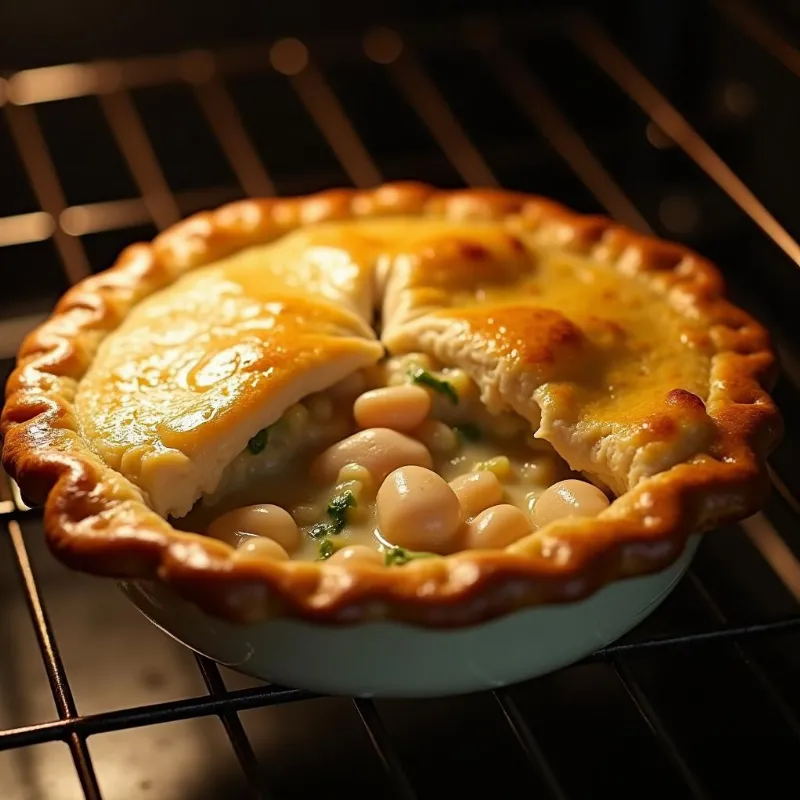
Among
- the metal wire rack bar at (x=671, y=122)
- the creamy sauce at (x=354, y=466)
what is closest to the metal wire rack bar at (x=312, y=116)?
the metal wire rack bar at (x=671, y=122)

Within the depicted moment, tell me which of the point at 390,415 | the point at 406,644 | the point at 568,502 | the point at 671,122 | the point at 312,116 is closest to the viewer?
the point at 406,644

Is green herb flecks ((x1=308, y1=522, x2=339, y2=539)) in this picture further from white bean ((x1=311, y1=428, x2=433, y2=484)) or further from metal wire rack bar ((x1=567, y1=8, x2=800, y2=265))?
metal wire rack bar ((x1=567, y1=8, x2=800, y2=265))

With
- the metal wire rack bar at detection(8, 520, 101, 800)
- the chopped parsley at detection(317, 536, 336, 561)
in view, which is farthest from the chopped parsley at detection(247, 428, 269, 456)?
the metal wire rack bar at detection(8, 520, 101, 800)

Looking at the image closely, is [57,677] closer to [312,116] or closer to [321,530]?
[321,530]

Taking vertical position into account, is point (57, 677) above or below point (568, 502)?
below

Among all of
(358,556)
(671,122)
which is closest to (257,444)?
(358,556)

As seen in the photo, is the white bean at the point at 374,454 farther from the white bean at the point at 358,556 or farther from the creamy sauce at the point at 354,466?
the white bean at the point at 358,556
